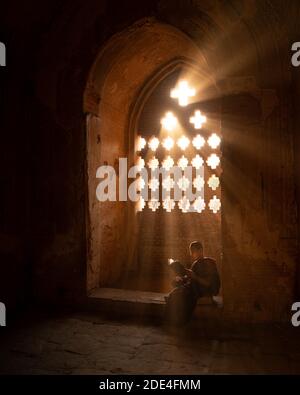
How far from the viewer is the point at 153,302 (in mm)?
4836

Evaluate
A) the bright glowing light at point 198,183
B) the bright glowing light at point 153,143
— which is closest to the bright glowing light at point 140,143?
the bright glowing light at point 153,143

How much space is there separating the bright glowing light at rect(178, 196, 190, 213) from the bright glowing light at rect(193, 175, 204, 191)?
292 millimetres

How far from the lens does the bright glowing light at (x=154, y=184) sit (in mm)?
6846

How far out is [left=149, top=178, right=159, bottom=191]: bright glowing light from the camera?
685cm

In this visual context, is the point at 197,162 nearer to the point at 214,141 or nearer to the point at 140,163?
the point at 214,141

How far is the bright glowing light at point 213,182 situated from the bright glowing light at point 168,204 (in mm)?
755

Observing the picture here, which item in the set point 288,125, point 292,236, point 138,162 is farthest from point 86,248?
point 288,125

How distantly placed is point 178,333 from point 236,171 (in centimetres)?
203

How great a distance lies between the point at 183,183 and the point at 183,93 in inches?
62.6

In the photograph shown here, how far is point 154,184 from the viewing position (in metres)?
6.85

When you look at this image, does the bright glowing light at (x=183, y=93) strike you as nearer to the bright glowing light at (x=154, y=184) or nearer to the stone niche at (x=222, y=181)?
the stone niche at (x=222, y=181)

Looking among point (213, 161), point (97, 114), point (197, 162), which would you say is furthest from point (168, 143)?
point (97, 114)
